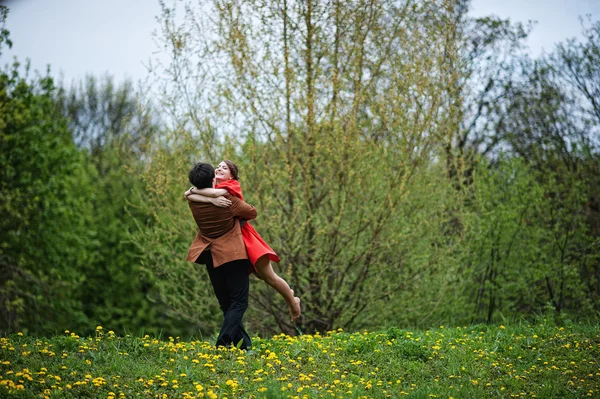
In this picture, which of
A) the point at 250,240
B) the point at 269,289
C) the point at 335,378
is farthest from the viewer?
the point at 269,289

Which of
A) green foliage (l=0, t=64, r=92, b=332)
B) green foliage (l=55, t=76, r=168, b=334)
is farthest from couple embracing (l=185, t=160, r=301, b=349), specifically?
green foliage (l=55, t=76, r=168, b=334)

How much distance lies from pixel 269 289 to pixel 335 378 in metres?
4.67

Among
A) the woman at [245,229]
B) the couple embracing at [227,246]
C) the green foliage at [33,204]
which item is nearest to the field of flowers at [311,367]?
the couple embracing at [227,246]

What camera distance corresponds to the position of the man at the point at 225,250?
560cm

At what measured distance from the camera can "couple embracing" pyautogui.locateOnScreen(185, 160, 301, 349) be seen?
5.59 m

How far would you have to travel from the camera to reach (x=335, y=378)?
16.8 feet

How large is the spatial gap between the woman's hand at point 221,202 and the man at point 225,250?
0.16 feet

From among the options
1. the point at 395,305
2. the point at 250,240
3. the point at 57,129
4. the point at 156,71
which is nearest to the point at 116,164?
the point at 57,129

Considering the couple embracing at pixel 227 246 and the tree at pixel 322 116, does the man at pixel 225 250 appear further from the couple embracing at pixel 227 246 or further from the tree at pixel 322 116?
the tree at pixel 322 116

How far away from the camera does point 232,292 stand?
5688mm

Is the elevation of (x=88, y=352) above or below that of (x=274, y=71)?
below

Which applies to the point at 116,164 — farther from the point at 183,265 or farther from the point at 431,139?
the point at 431,139

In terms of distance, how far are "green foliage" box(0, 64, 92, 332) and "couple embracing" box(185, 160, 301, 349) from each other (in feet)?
35.1

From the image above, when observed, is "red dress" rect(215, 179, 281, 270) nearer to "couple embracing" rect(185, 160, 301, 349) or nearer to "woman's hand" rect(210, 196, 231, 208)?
"couple embracing" rect(185, 160, 301, 349)
